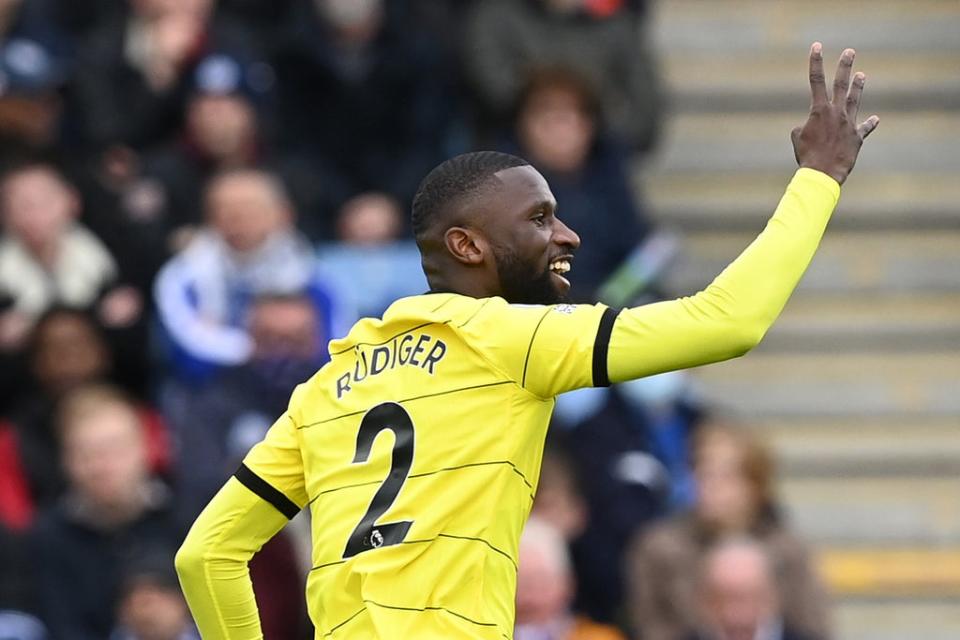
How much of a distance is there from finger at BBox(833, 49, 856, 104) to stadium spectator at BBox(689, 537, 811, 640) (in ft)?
11.7

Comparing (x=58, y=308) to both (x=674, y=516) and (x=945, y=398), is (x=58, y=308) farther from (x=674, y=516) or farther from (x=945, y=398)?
(x=945, y=398)

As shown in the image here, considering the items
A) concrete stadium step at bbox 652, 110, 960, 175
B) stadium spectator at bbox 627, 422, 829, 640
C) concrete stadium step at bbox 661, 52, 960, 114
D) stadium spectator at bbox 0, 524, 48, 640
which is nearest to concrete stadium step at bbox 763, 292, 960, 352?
concrete stadium step at bbox 652, 110, 960, 175

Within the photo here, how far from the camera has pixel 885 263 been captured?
10.0 m

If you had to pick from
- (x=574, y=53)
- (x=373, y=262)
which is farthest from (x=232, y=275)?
(x=574, y=53)

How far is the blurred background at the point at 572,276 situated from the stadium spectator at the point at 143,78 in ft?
0.05

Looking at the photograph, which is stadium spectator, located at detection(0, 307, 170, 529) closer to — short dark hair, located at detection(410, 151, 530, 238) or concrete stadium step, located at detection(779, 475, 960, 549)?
concrete stadium step, located at detection(779, 475, 960, 549)

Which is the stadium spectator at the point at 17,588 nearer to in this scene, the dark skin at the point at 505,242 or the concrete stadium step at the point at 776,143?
the dark skin at the point at 505,242

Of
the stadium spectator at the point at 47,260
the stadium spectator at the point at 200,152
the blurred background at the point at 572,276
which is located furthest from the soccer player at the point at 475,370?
the stadium spectator at the point at 200,152

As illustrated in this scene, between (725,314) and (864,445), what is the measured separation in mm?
5985

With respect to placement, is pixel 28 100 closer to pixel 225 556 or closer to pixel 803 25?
pixel 803 25

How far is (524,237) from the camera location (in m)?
3.93

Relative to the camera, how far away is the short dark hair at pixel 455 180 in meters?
3.97

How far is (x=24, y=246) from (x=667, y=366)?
17.4ft

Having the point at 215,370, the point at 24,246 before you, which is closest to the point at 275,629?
the point at 215,370
